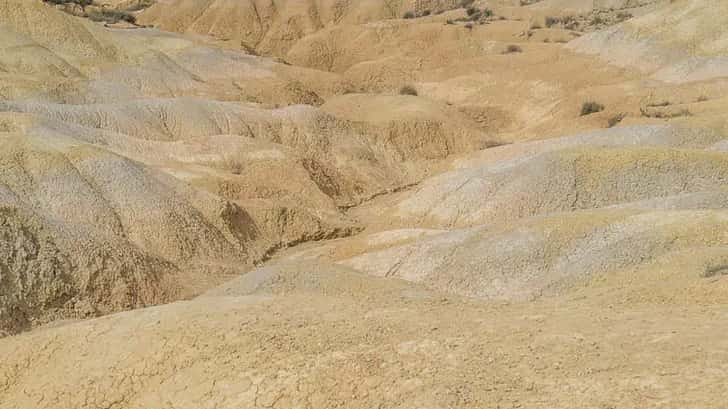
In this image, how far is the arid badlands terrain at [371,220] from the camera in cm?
798

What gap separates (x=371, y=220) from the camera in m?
26.0

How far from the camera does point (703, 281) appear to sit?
33.4 feet

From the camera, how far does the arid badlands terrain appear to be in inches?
314

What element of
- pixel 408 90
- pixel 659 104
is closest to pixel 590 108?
pixel 659 104

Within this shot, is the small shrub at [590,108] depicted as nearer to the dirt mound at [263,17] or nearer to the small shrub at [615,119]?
the small shrub at [615,119]

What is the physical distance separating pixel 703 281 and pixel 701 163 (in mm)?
12734

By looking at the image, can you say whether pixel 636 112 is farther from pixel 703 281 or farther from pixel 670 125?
pixel 703 281

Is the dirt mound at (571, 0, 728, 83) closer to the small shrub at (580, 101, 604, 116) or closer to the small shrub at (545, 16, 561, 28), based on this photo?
the small shrub at (580, 101, 604, 116)

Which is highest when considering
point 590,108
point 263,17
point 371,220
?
point 263,17

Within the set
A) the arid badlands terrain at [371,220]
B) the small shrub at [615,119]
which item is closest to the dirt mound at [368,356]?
the arid badlands terrain at [371,220]

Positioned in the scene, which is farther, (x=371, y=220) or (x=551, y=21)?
(x=551, y=21)

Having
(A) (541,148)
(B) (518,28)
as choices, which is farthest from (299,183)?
(B) (518,28)

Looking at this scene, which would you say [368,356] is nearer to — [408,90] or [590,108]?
[590,108]

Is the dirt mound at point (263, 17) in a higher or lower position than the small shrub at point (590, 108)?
higher
